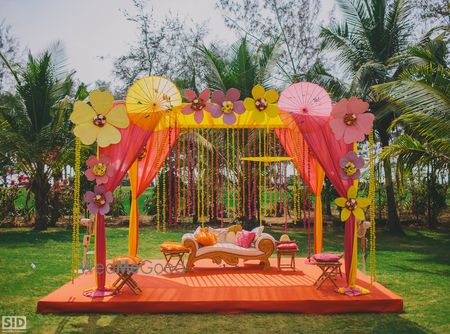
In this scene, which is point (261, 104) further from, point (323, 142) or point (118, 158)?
point (118, 158)

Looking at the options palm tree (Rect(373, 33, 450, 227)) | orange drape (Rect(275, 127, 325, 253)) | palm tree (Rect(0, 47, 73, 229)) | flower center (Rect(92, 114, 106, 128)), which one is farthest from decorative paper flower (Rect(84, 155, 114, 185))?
palm tree (Rect(0, 47, 73, 229))

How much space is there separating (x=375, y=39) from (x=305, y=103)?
7.42 meters

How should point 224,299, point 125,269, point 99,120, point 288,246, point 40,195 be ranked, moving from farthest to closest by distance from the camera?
point 40,195, point 288,246, point 99,120, point 125,269, point 224,299

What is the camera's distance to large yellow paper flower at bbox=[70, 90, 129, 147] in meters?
5.56

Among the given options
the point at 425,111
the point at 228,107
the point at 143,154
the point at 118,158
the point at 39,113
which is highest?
the point at 39,113

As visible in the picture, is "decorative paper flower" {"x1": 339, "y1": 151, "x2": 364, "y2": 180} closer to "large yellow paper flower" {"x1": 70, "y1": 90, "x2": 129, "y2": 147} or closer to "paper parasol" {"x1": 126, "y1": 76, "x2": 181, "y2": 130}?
"paper parasol" {"x1": 126, "y1": 76, "x2": 181, "y2": 130}

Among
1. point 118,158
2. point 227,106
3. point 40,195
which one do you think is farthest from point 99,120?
point 40,195

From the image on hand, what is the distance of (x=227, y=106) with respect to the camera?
6125 millimetres

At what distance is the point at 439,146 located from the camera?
8.13m

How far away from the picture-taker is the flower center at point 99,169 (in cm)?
565

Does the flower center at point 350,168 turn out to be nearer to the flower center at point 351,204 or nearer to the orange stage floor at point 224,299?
the flower center at point 351,204

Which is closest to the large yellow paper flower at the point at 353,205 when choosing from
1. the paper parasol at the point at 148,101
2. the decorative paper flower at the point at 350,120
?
the decorative paper flower at the point at 350,120

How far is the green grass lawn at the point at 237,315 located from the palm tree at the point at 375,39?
341 cm

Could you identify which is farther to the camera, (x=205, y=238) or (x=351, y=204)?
(x=205, y=238)
